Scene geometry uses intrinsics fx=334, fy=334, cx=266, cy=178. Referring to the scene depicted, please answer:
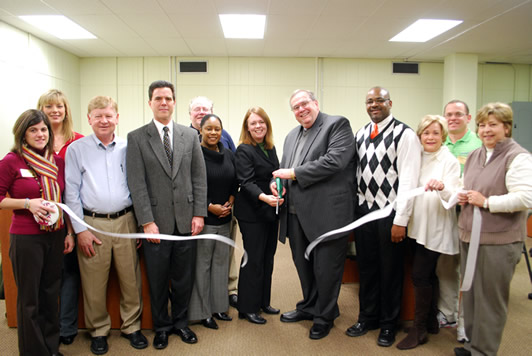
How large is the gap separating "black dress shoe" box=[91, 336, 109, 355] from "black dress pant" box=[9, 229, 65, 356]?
247mm

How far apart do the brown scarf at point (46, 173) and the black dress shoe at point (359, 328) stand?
215 cm

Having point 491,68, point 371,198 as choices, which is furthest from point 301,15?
point 491,68

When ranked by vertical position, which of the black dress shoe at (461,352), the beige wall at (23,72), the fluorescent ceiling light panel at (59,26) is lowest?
the black dress shoe at (461,352)

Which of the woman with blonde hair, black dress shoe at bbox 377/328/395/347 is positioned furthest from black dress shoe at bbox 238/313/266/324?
the woman with blonde hair

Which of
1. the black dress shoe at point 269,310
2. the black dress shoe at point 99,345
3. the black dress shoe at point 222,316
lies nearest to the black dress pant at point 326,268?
the black dress shoe at point 269,310

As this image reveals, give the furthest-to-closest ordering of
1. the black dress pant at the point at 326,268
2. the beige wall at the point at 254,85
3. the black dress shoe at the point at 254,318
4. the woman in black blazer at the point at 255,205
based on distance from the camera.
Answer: the beige wall at the point at 254,85, the black dress shoe at the point at 254,318, the woman in black blazer at the point at 255,205, the black dress pant at the point at 326,268

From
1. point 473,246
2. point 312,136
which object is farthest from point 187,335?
point 473,246

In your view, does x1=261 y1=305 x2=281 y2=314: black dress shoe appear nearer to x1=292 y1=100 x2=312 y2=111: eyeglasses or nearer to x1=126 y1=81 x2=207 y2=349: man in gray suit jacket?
x1=126 y1=81 x2=207 y2=349: man in gray suit jacket

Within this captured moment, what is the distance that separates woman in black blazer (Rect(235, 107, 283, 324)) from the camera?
8.43 feet

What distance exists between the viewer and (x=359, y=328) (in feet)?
8.34

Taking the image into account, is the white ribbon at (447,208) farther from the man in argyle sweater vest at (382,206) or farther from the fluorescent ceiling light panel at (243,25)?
the fluorescent ceiling light panel at (243,25)

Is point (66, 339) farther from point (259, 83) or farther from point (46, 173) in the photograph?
point (259, 83)

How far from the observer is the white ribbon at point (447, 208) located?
1.95 metres

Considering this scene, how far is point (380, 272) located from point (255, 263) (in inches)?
37.3
